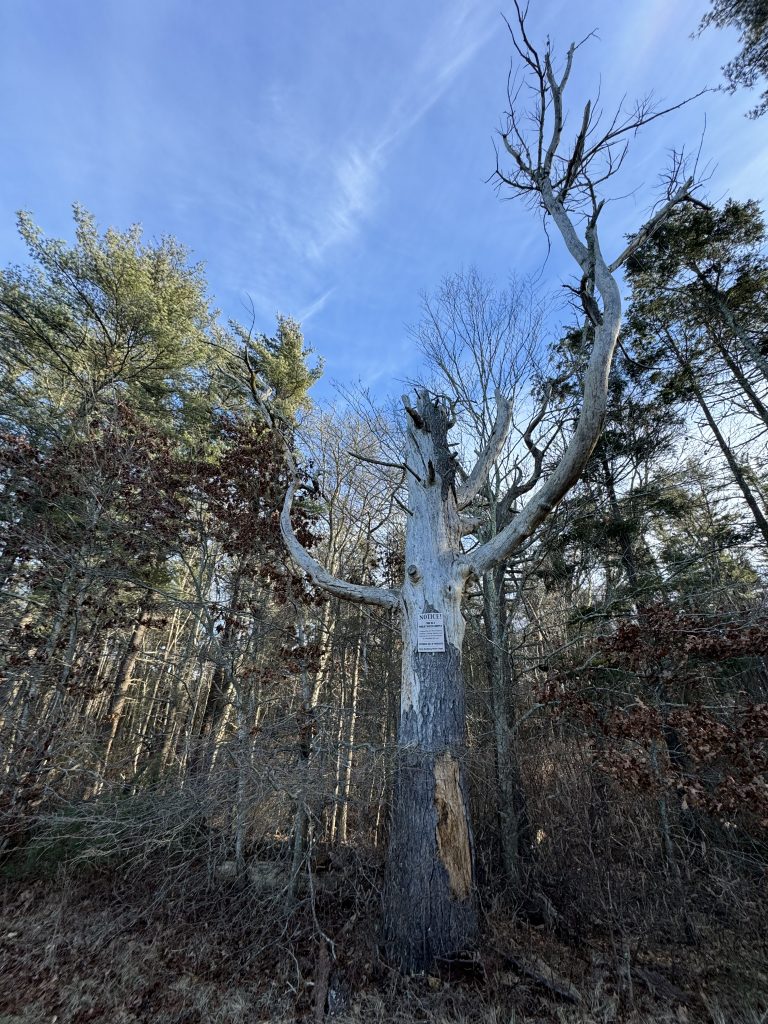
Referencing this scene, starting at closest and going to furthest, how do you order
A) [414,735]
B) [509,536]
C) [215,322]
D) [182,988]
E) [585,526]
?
1. [182,988]
2. [414,735]
3. [509,536]
4. [585,526]
5. [215,322]

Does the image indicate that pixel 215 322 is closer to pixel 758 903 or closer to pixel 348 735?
pixel 348 735

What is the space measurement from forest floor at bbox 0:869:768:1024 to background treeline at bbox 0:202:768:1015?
290 mm

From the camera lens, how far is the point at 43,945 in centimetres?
368

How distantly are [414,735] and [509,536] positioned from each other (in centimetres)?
201

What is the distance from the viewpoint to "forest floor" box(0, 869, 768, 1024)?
2.72 m

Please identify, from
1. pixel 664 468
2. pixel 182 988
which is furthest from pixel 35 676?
pixel 664 468

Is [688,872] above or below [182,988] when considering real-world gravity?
above

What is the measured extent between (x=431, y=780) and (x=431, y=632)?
1.19 metres

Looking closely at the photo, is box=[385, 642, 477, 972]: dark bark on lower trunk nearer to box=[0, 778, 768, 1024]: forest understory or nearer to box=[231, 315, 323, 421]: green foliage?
box=[0, 778, 768, 1024]: forest understory

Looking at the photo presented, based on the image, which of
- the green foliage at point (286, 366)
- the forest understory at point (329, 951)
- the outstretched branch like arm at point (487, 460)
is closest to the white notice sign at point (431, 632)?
the outstretched branch like arm at point (487, 460)

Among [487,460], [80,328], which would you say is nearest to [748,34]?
[487,460]

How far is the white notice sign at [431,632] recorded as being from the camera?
12.7 ft

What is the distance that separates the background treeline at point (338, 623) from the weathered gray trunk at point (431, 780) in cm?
38

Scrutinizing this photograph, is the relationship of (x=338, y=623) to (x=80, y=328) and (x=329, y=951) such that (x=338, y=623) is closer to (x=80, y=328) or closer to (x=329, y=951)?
(x=329, y=951)
